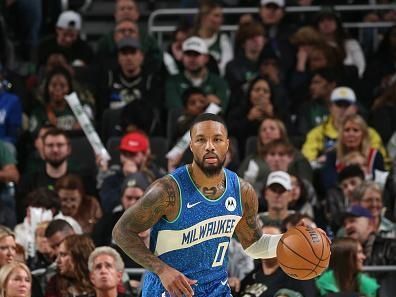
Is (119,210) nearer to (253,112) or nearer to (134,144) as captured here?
(134,144)

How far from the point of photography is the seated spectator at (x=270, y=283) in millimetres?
11133

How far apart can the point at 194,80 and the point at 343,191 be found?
275 centimetres

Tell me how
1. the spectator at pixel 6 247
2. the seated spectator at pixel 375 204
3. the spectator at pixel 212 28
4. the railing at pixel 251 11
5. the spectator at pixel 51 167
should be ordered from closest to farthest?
1. the spectator at pixel 6 247
2. the seated spectator at pixel 375 204
3. the spectator at pixel 51 167
4. the spectator at pixel 212 28
5. the railing at pixel 251 11

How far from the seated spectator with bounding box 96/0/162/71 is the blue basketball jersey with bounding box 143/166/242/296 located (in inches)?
277

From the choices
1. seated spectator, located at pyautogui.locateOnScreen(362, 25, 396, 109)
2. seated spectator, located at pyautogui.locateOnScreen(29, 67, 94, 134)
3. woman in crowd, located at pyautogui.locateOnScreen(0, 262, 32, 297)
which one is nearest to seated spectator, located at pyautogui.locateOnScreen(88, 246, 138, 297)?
woman in crowd, located at pyautogui.locateOnScreen(0, 262, 32, 297)

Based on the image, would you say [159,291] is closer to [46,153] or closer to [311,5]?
[46,153]

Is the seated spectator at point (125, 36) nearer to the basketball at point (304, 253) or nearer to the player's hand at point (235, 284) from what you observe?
the player's hand at point (235, 284)

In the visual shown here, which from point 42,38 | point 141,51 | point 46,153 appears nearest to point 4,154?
point 46,153

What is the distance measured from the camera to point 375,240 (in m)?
12.3

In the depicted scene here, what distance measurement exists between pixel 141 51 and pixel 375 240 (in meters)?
4.52

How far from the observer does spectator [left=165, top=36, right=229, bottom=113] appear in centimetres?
1508

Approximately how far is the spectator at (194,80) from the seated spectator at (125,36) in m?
0.50

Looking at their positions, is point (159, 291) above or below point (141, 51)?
below

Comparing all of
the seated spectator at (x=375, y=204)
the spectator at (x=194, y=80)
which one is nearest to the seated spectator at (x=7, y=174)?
the spectator at (x=194, y=80)
